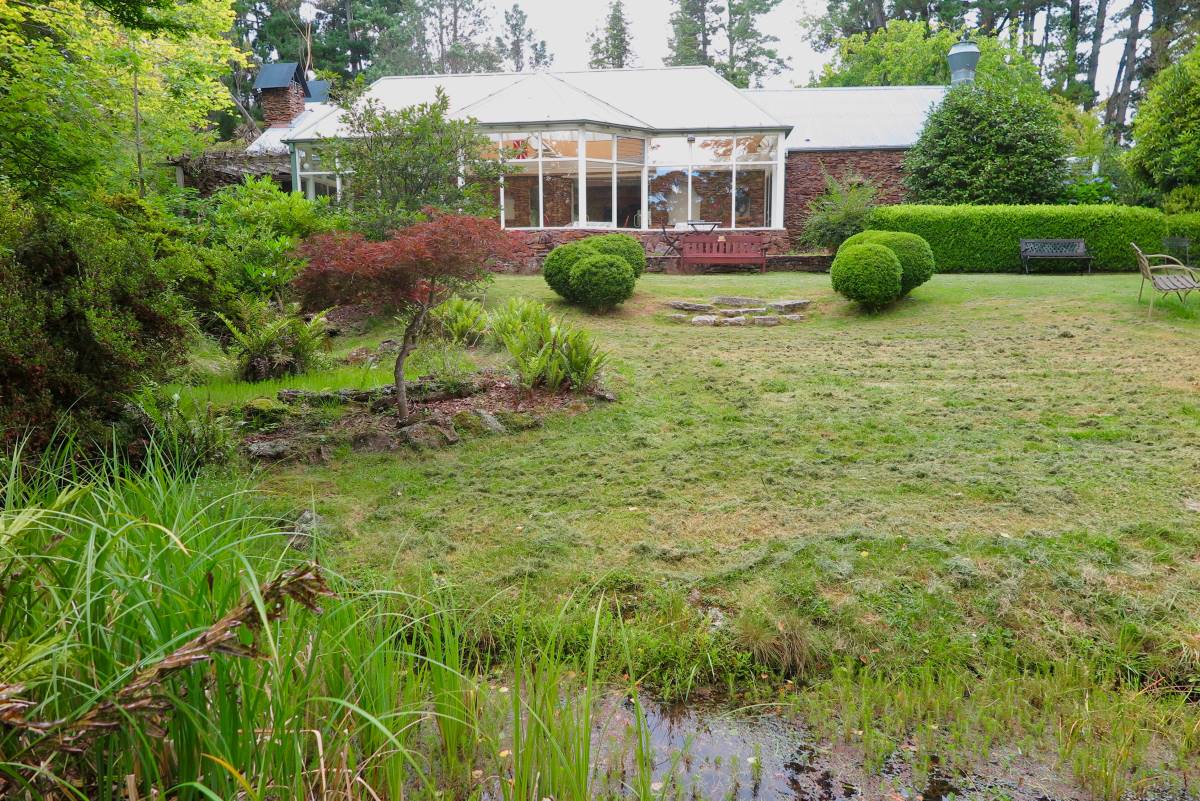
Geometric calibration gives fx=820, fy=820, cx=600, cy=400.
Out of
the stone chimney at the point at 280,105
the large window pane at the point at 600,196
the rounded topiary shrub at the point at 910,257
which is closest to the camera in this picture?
the rounded topiary shrub at the point at 910,257

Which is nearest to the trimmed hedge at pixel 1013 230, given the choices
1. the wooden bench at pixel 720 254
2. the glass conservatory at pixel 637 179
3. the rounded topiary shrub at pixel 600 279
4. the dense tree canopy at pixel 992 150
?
the wooden bench at pixel 720 254

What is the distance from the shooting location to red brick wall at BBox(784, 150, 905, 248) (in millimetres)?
21266

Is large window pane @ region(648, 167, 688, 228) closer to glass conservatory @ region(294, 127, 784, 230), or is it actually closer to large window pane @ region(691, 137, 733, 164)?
glass conservatory @ region(294, 127, 784, 230)

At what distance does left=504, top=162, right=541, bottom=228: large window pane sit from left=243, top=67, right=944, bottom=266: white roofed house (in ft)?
0.11

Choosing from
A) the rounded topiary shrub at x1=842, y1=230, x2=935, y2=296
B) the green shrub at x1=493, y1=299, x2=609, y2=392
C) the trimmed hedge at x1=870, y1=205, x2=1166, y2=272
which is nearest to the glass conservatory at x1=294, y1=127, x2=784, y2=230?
the trimmed hedge at x1=870, y1=205, x2=1166, y2=272

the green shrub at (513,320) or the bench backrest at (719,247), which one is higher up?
the bench backrest at (719,247)

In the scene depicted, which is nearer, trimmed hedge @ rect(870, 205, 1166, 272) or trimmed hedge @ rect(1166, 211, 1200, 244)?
trimmed hedge @ rect(1166, 211, 1200, 244)

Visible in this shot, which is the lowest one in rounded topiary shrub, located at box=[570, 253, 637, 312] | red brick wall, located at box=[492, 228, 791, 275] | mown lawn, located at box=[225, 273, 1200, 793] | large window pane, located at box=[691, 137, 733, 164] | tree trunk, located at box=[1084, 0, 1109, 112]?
mown lawn, located at box=[225, 273, 1200, 793]

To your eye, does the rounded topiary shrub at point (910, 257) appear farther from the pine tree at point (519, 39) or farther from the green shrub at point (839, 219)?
the pine tree at point (519, 39)

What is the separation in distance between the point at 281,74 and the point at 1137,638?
29.9 m

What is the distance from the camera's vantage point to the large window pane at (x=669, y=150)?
20.5 meters

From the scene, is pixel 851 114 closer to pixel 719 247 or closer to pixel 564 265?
pixel 719 247

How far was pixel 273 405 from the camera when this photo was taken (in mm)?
6652

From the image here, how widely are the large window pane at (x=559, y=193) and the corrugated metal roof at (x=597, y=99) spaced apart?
154 cm
